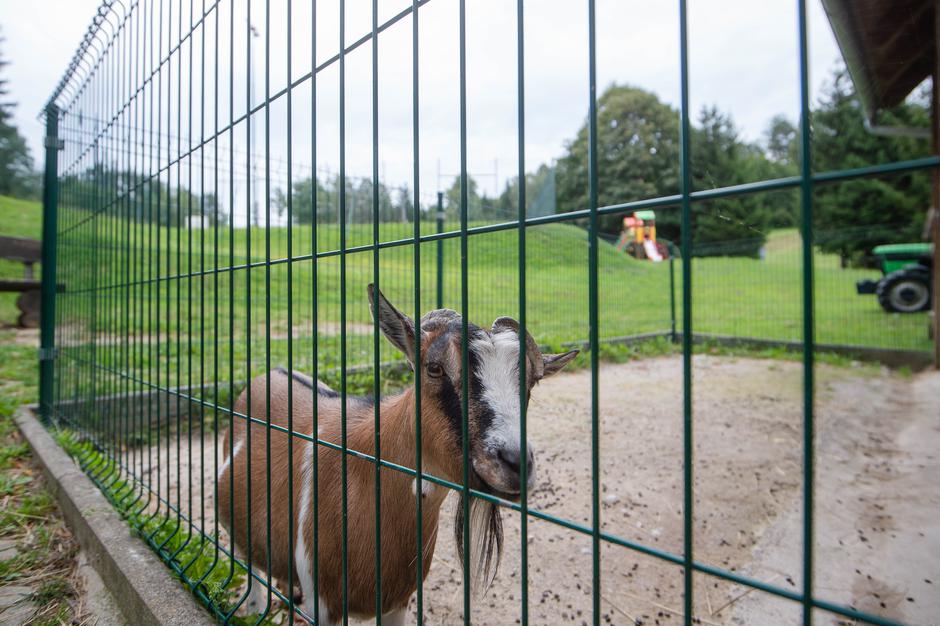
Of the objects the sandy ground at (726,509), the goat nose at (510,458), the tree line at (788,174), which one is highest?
the tree line at (788,174)

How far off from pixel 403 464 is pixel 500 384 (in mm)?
560

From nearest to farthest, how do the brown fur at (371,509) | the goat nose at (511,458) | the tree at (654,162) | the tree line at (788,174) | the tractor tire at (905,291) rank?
the goat nose at (511,458) → the brown fur at (371,509) → the tree line at (788,174) → the tree at (654,162) → the tractor tire at (905,291)

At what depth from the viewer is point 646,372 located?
813 cm

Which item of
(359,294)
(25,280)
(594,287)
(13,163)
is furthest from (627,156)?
(13,163)

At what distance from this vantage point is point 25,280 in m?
5.46

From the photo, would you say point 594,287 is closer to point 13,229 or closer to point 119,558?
point 119,558

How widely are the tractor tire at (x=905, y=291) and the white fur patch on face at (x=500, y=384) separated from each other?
31.0ft

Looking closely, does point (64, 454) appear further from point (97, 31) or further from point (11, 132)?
point (11, 132)

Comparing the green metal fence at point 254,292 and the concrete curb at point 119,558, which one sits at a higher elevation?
the green metal fence at point 254,292

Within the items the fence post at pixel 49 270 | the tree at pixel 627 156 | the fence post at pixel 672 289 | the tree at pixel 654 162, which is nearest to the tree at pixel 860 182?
the tree at pixel 654 162

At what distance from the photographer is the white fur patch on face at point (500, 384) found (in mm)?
1274

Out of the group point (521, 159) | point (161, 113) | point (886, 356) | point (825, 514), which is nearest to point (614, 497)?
point (825, 514)

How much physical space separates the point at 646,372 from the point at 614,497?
4.91 meters

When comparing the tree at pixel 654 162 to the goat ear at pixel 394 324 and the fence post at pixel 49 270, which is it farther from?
the fence post at pixel 49 270
